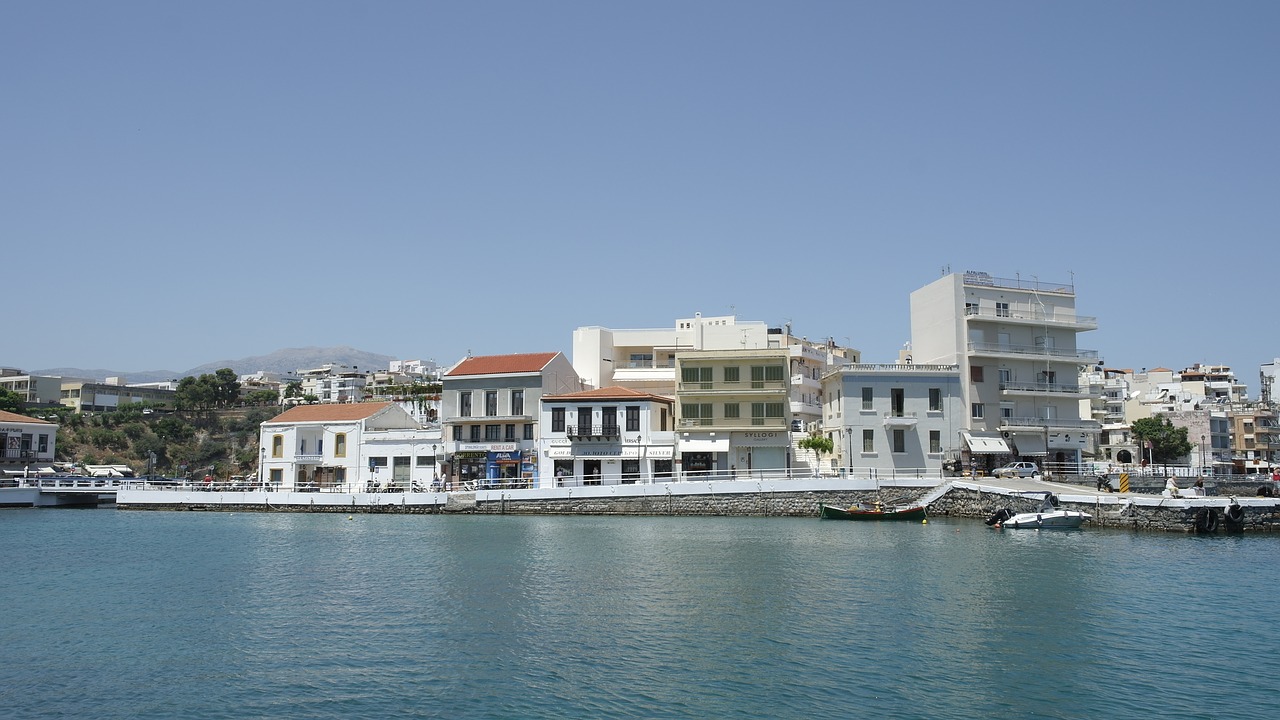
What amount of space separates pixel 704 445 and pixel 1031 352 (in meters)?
21.7

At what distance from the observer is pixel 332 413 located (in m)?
67.8

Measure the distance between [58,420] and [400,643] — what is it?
320 feet

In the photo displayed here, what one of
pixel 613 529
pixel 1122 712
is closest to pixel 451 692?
pixel 1122 712

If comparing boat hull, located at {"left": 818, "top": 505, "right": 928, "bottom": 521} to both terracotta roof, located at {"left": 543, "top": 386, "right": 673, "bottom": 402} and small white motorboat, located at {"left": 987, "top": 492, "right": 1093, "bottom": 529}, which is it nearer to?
small white motorboat, located at {"left": 987, "top": 492, "right": 1093, "bottom": 529}

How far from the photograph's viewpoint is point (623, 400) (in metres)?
59.8

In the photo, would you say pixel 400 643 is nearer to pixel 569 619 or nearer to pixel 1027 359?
pixel 569 619

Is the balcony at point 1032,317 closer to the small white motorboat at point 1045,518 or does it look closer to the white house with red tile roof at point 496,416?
the small white motorboat at point 1045,518

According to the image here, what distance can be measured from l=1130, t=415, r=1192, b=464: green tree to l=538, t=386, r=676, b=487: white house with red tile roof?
49742 mm

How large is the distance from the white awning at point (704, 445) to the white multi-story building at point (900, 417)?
23.9ft

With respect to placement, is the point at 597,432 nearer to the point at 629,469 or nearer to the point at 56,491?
the point at 629,469

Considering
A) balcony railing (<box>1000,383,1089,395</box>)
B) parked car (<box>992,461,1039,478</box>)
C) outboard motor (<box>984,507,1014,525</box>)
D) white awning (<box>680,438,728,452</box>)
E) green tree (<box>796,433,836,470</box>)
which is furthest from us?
green tree (<box>796,433,836,470</box>)

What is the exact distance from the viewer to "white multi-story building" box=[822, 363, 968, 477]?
57500mm

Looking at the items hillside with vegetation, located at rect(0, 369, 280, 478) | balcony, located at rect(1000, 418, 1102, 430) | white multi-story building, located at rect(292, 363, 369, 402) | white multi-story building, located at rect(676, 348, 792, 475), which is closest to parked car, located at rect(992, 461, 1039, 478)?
balcony, located at rect(1000, 418, 1102, 430)

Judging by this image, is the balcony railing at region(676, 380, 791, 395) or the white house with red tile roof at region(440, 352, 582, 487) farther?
the white house with red tile roof at region(440, 352, 582, 487)
